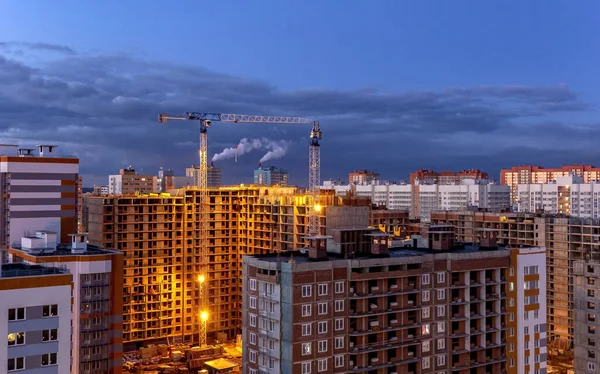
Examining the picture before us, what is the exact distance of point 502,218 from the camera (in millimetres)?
94000

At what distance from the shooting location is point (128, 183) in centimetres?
18738

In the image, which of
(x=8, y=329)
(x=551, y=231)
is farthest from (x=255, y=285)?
(x=551, y=231)

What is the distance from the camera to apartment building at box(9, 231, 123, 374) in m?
51.5

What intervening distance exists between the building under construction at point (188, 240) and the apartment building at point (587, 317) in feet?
100

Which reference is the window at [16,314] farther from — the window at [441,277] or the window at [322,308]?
the window at [441,277]

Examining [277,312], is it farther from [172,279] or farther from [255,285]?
[172,279]

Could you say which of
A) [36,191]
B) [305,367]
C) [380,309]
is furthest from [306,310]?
[36,191]

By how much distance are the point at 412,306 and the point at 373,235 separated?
19.2 feet

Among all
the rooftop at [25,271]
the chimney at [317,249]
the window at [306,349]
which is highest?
the chimney at [317,249]

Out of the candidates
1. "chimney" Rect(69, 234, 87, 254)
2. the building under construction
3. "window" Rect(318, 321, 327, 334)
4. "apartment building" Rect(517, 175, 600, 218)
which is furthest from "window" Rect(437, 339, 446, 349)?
"apartment building" Rect(517, 175, 600, 218)

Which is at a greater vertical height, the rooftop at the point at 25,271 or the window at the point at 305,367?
the rooftop at the point at 25,271

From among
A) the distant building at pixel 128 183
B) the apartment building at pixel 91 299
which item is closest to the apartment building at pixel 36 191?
the apartment building at pixel 91 299

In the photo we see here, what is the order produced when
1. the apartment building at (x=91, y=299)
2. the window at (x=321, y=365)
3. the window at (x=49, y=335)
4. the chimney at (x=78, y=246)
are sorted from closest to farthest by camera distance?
the window at (x=49, y=335)
the window at (x=321, y=365)
the apartment building at (x=91, y=299)
the chimney at (x=78, y=246)

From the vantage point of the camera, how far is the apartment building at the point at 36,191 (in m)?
64.3
